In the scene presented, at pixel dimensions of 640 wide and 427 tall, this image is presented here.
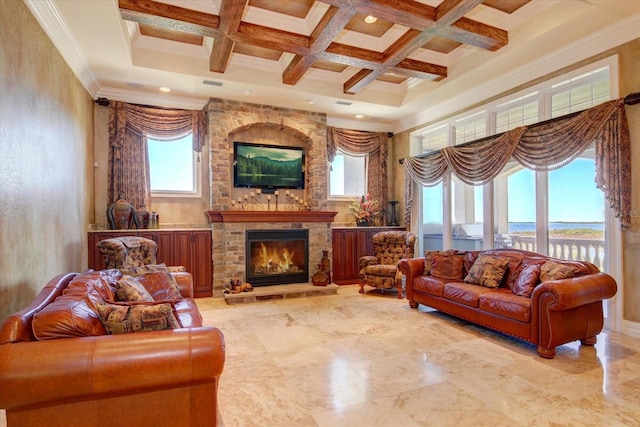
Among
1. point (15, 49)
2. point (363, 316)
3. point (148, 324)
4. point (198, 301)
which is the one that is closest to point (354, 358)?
point (363, 316)

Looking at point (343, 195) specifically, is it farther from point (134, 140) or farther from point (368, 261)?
point (134, 140)

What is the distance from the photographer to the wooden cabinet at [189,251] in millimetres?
5441

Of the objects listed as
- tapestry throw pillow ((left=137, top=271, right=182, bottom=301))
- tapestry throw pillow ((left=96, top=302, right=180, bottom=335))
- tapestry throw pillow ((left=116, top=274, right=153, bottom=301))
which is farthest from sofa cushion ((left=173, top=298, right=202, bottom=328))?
tapestry throw pillow ((left=96, top=302, right=180, bottom=335))

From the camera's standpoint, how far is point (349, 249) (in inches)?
268

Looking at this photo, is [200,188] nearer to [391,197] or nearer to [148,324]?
[391,197]

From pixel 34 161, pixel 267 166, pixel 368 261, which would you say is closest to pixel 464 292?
pixel 368 261

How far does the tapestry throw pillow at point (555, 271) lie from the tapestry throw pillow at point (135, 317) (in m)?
3.51

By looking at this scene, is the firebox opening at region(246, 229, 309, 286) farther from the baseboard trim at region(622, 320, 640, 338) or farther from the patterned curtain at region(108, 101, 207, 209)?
the baseboard trim at region(622, 320, 640, 338)

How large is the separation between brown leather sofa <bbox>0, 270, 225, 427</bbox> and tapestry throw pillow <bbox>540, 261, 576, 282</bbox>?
3.32 meters

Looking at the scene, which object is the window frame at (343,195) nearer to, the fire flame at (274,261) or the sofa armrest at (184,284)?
the fire flame at (274,261)

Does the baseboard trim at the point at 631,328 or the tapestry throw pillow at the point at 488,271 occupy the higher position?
the tapestry throw pillow at the point at 488,271

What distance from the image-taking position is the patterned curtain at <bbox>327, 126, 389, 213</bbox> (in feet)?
23.3

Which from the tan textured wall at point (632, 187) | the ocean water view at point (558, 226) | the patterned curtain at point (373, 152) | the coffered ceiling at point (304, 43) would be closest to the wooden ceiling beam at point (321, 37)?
the coffered ceiling at point (304, 43)

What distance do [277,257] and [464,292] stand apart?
3.37 m
